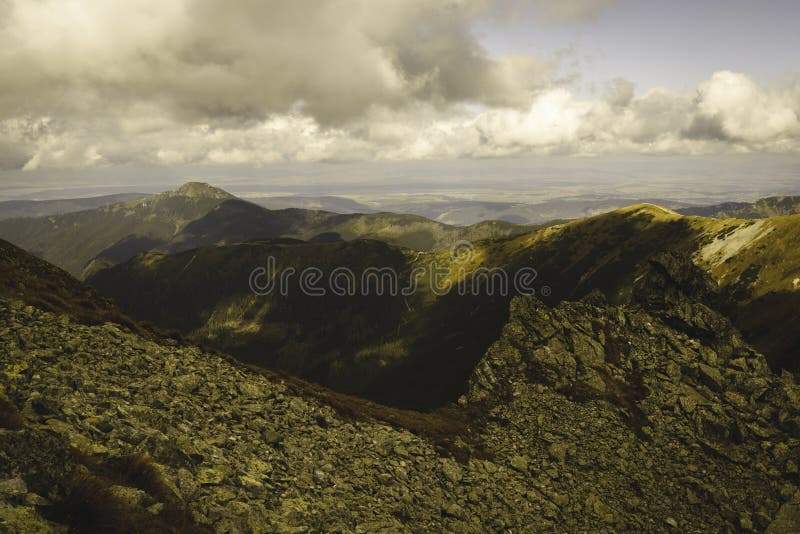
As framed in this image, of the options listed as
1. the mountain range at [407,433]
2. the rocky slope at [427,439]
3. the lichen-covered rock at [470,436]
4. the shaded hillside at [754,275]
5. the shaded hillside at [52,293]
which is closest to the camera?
the rocky slope at [427,439]

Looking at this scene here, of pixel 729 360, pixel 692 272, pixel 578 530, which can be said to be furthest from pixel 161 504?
pixel 692 272

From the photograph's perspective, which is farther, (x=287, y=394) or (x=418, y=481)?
(x=287, y=394)

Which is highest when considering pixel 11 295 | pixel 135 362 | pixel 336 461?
pixel 11 295

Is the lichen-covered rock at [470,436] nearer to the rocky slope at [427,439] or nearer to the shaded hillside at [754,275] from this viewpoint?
the rocky slope at [427,439]

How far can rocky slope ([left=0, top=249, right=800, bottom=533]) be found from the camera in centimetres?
1434

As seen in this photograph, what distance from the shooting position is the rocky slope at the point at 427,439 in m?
14.3

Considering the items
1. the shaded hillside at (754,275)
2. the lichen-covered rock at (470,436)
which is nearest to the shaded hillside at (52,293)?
the lichen-covered rock at (470,436)

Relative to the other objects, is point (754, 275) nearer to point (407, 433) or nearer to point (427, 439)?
point (427, 439)

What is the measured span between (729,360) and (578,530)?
31.2 metres

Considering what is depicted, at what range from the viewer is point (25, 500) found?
1012 cm

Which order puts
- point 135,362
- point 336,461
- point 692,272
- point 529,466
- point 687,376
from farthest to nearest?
1. point 692,272
2. point 687,376
3. point 529,466
4. point 135,362
5. point 336,461

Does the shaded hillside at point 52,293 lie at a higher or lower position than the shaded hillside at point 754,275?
higher

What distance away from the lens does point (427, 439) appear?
3167cm

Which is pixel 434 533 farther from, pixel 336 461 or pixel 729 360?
pixel 729 360
